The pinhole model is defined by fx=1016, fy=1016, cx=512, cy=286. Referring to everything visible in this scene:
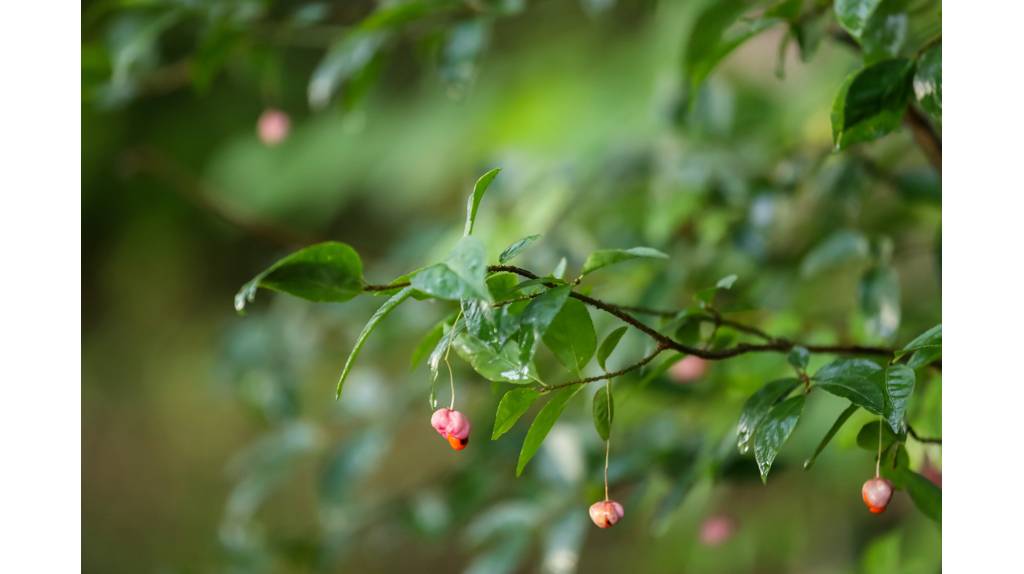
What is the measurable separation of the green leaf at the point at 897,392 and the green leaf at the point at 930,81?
117 mm

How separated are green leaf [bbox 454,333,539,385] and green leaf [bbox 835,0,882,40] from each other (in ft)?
0.67

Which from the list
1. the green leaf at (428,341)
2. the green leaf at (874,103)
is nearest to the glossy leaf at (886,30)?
the green leaf at (874,103)

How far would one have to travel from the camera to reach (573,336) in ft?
1.41

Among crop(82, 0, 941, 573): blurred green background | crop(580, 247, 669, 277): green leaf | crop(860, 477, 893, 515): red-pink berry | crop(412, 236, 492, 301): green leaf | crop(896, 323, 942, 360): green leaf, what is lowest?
crop(82, 0, 941, 573): blurred green background

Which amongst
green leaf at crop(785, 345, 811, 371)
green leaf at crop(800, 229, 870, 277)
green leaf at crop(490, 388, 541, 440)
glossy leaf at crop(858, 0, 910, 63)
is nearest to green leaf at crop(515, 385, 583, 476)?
green leaf at crop(490, 388, 541, 440)

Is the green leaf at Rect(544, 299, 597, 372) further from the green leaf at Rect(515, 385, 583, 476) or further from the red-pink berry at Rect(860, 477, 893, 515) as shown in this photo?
the red-pink berry at Rect(860, 477, 893, 515)

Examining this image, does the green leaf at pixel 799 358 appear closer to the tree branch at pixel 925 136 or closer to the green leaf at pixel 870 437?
the green leaf at pixel 870 437

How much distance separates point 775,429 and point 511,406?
→ 0.11m

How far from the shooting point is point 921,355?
1.41ft

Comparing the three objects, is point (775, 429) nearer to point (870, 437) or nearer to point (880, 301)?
point (870, 437)

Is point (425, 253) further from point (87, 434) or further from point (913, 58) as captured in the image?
point (87, 434)

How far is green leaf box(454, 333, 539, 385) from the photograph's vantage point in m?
0.41
